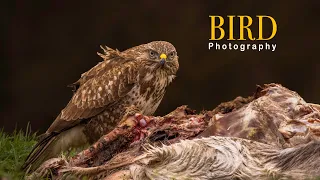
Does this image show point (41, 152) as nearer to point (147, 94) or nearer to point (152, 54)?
point (147, 94)

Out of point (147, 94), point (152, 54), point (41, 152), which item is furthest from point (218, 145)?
point (152, 54)

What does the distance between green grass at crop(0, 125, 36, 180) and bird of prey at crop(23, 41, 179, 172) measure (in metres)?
0.22

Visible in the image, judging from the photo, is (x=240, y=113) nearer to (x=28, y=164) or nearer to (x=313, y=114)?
(x=313, y=114)

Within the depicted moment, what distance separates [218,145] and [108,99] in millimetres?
2040

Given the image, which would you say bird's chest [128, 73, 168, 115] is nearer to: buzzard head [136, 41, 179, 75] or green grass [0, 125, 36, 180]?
buzzard head [136, 41, 179, 75]

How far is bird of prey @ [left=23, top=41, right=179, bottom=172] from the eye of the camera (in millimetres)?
5832

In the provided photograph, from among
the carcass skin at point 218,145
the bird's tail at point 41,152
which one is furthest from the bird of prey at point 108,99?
the carcass skin at point 218,145

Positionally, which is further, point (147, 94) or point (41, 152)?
point (147, 94)

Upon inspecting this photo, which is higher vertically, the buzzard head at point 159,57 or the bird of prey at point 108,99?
the buzzard head at point 159,57

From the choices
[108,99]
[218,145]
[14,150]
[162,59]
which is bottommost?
[14,150]

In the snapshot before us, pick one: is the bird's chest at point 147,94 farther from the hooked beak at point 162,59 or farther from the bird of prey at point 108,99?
the hooked beak at point 162,59

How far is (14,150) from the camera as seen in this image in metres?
5.73

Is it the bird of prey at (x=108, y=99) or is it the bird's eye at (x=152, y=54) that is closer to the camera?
the bird of prey at (x=108, y=99)

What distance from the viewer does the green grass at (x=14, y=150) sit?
516 cm
